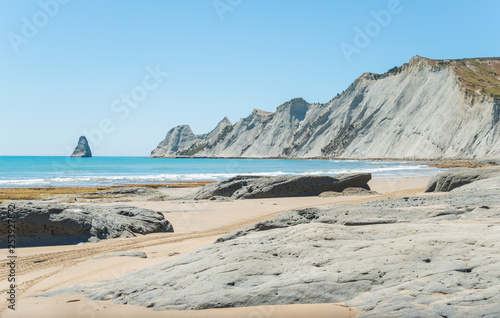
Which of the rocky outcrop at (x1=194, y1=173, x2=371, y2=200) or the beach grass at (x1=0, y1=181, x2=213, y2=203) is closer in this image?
the rocky outcrop at (x1=194, y1=173, x2=371, y2=200)

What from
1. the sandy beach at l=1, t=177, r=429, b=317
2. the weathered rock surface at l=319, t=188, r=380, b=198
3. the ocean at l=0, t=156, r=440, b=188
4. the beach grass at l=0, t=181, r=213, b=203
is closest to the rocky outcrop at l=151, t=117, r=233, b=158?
the ocean at l=0, t=156, r=440, b=188

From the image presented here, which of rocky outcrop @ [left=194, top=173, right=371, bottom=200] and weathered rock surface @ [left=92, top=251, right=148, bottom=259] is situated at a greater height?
rocky outcrop @ [left=194, top=173, right=371, bottom=200]

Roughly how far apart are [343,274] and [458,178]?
13.4 meters

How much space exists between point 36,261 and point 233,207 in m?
9.63

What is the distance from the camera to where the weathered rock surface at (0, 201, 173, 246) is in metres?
9.43

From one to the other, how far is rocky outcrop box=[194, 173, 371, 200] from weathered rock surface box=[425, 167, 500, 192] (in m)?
5.05

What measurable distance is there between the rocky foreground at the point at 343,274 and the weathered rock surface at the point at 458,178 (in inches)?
430

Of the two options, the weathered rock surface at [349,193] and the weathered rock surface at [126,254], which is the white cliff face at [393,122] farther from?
the weathered rock surface at [126,254]

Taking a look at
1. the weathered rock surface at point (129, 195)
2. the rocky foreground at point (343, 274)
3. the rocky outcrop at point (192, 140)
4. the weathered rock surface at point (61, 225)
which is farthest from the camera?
the rocky outcrop at point (192, 140)

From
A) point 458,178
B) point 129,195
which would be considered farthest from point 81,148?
point 458,178

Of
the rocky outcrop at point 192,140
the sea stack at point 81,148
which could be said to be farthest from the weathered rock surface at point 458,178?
the sea stack at point 81,148

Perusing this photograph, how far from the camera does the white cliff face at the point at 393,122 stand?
235 feet

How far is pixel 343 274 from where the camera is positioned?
4.72 m

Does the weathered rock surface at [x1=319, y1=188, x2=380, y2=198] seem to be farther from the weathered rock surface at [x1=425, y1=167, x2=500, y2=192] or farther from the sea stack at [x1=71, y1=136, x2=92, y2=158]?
the sea stack at [x1=71, y1=136, x2=92, y2=158]
